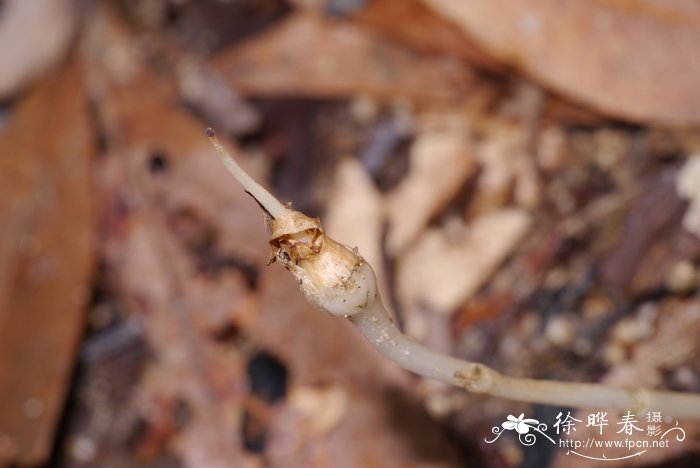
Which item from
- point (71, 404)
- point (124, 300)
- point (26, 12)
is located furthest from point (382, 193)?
point (26, 12)

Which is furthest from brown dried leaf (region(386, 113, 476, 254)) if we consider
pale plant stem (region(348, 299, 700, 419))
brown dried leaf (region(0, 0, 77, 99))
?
brown dried leaf (region(0, 0, 77, 99))

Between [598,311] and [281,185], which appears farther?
[281,185]

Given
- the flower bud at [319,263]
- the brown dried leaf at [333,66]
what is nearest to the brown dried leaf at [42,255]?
the brown dried leaf at [333,66]

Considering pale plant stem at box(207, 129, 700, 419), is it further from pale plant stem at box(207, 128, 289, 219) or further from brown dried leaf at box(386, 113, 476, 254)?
brown dried leaf at box(386, 113, 476, 254)

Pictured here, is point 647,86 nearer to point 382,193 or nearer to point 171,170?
point 382,193

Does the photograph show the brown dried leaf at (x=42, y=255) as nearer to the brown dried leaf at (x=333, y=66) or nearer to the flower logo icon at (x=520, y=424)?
the brown dried leaf at (x=333, y=66)

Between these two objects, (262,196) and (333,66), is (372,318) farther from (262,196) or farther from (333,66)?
(333,66)
